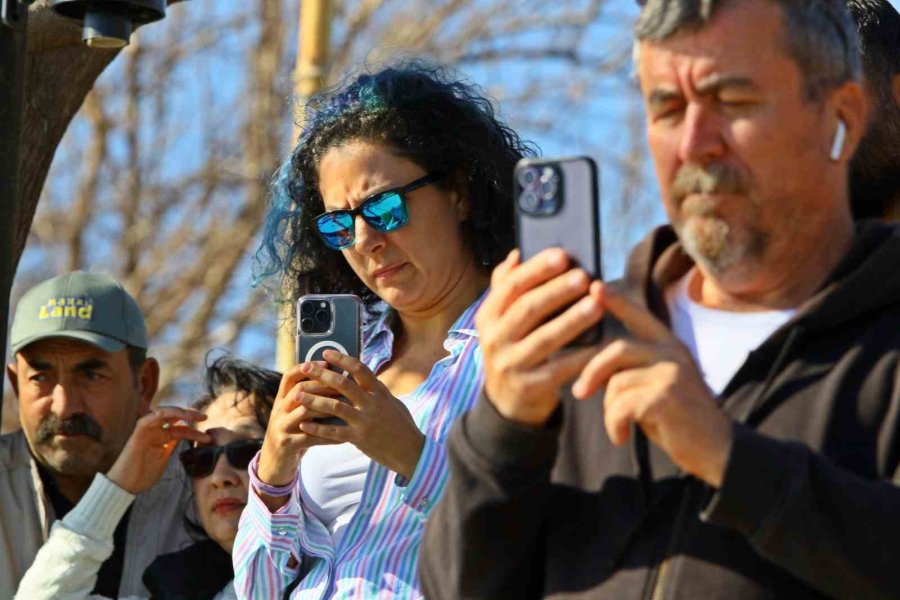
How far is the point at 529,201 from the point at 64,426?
2826 millimetres

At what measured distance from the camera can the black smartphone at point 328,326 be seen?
10.8ft

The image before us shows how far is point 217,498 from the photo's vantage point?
429 cm

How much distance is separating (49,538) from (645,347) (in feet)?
9.44

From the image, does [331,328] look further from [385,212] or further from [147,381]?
[147,381]

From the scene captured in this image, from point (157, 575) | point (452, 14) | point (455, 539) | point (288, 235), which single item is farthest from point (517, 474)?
point (452, 14)

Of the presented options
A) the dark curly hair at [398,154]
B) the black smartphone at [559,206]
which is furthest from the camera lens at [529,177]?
the dark curly hair at [398,154]

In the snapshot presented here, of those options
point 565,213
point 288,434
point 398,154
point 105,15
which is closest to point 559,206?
point 565,213

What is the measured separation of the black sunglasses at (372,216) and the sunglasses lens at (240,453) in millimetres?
1026

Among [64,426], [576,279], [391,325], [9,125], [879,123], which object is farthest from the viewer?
[64,426]

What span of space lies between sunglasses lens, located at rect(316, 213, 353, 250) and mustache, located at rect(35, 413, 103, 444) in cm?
160

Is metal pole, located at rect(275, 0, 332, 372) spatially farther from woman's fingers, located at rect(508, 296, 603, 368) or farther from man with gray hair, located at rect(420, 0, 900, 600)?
woman's fingers, located at rect(508, 296, 603, 368)

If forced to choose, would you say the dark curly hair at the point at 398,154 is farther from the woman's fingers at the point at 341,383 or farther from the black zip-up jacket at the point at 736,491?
the black zip-up jacket at the point at 736,491

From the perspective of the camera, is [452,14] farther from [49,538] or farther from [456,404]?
[456,404]

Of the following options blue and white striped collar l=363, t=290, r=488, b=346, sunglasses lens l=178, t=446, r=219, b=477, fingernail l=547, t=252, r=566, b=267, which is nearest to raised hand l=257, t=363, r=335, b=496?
blue and white striped collar l=363, t=290, r=488, b=346
